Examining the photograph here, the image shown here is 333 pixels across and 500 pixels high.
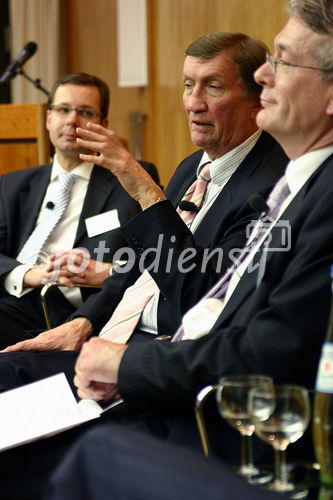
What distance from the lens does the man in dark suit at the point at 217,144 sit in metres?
2.45

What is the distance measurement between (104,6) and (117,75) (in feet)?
2.72

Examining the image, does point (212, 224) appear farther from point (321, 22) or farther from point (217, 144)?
point (321, 22)

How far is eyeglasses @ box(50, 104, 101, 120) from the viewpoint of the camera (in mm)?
3998

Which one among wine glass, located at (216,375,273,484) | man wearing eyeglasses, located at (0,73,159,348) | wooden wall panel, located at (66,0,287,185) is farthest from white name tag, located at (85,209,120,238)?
wine glass, located at (216,375,273,484)

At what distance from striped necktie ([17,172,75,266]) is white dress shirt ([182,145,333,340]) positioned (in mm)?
1876

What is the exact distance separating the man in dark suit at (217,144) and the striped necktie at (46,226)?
1.01m

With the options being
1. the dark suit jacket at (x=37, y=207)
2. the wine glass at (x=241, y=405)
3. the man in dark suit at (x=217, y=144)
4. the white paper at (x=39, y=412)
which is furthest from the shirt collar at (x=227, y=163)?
the wine glass at (x=241, y=405)

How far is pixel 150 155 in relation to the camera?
23.9 ft

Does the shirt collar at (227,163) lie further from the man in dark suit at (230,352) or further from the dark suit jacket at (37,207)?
the dark suit jacket at (37,207)

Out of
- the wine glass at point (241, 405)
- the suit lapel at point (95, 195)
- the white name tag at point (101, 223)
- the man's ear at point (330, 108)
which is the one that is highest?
the man's ear at point (330, 108)

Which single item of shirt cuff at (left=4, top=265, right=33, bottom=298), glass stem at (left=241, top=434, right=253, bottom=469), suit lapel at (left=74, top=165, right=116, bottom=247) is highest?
glass stem at (left=241, top=434, right=253, bottom=469)

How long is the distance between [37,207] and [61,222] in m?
0.17

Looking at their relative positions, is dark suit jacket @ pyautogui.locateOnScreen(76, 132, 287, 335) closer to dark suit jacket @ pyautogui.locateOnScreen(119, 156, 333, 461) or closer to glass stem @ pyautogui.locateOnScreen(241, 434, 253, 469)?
dark suit jacket @ pyautogui.locateOnScreen(119, 156, 333, 461)

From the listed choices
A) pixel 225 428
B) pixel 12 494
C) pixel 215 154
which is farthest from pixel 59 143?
pixel 225 428
